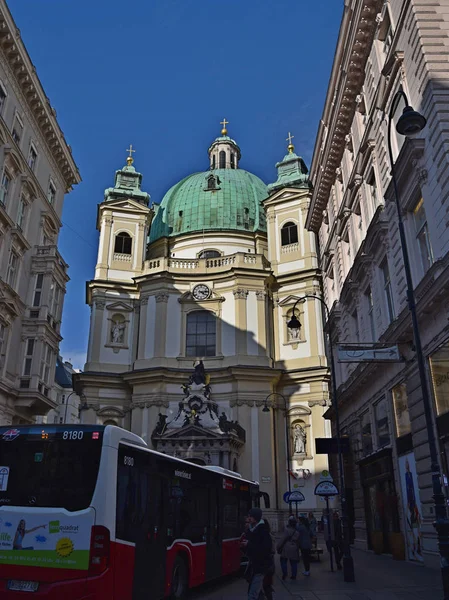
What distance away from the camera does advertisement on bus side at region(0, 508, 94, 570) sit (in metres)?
8.20

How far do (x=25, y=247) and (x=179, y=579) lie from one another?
22.1 metres

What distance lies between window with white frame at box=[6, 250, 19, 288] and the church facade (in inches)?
616

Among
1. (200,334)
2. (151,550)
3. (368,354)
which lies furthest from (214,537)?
(200,334)

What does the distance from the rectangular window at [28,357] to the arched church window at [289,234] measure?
25.8 m

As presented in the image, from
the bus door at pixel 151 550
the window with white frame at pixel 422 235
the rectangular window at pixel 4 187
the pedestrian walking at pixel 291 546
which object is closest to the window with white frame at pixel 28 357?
the rectangular window at pixel 4 187

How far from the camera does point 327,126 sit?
88.7 ft

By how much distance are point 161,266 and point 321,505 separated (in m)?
22.8

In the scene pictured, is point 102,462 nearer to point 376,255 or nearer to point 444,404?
point 444,404

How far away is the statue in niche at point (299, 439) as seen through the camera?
133ft

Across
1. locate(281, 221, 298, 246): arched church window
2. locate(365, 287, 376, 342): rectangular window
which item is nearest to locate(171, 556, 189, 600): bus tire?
locate(365, 287, 376, 342): rectangular window

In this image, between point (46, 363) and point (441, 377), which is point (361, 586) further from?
point (46, 363)

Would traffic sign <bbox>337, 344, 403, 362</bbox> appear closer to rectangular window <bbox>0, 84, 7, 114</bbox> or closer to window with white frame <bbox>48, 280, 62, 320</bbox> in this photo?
window with white frame <bbox>48, 280, 62, 320</bbox>

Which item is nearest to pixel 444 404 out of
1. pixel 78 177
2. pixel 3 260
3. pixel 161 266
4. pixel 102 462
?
pixel 102 462

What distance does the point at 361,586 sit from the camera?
13.2 m
